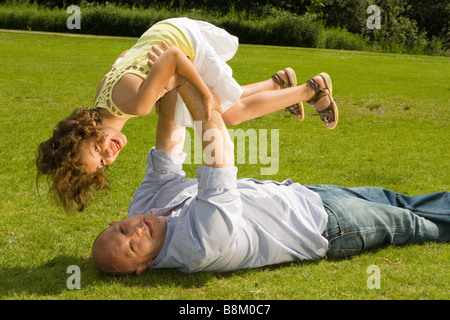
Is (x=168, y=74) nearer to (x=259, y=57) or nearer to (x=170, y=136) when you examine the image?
(x=170, y=136)

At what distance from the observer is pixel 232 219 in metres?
3.27

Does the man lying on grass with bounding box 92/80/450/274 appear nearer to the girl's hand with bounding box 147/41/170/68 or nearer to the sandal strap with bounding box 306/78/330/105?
the girl's hand with bounding box 147/41/170/68

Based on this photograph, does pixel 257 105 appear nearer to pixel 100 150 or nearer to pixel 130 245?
pixel 100 150

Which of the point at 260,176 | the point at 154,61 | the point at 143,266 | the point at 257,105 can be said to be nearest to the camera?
the point at 143,266

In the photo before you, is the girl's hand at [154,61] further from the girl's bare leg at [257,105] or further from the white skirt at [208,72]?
the girl's bare leg at [257,105]

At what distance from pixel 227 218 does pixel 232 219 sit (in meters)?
0.03

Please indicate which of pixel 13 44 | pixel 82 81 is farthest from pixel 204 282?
pixel 13 44

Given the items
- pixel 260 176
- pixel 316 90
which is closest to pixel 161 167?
pixel 316 90

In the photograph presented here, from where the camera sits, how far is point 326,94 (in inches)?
191

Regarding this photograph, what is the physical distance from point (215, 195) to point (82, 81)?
10.5 m

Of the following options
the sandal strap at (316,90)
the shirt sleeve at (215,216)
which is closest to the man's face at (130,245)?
the shirt sleeve at (215,216)

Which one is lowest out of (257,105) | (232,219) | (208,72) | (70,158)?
(232,219)

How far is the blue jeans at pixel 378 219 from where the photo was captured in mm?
3668

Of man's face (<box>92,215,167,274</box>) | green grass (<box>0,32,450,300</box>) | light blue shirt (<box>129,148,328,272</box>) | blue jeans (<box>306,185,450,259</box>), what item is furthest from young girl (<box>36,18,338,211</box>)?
blue jeans (<box>306,185,450,259</box>)
